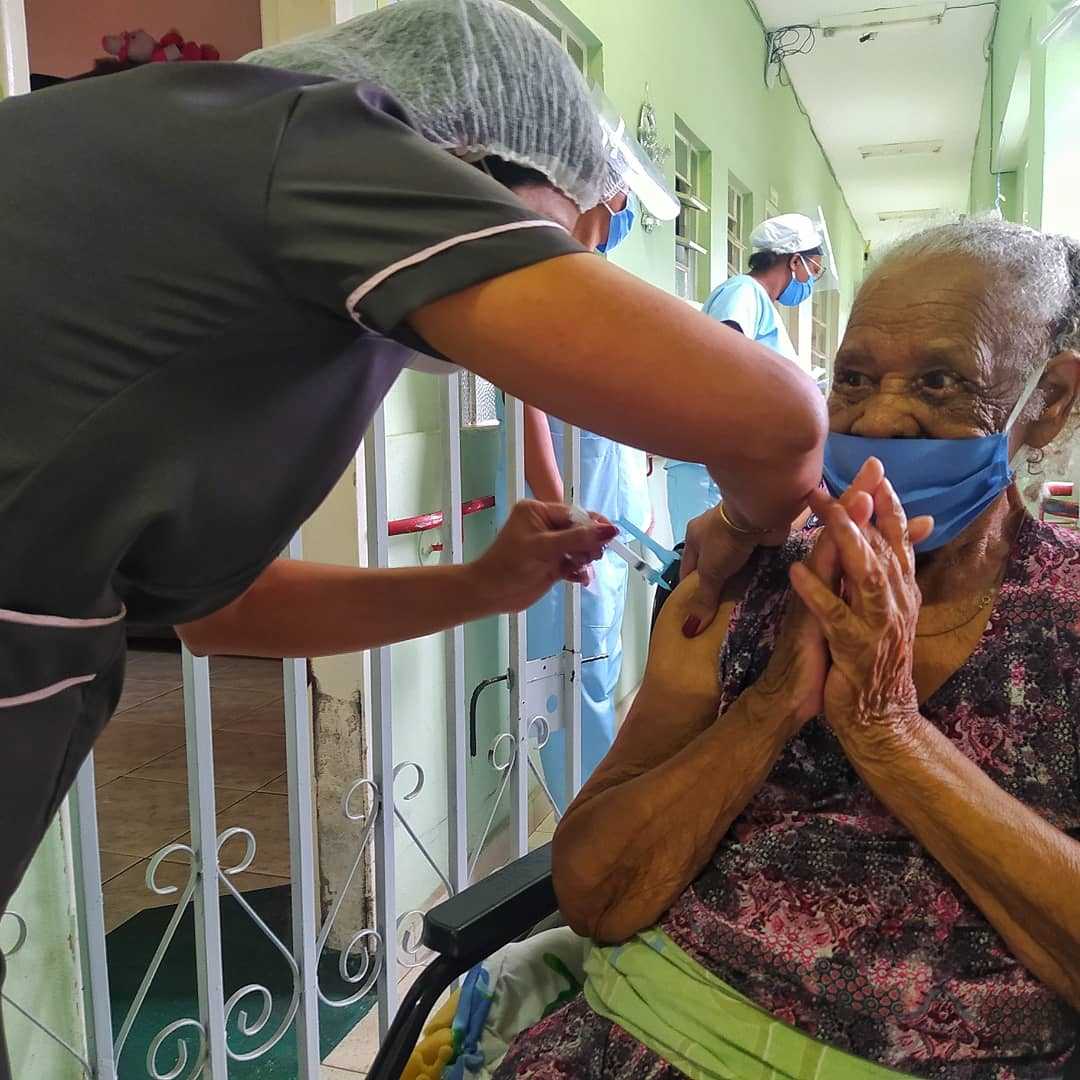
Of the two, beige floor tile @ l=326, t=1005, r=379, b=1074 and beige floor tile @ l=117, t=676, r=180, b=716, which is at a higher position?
beige floor tile @ l=326, t=1005, r=379, b=1074

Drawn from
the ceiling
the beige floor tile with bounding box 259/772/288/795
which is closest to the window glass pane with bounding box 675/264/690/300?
the ceiling

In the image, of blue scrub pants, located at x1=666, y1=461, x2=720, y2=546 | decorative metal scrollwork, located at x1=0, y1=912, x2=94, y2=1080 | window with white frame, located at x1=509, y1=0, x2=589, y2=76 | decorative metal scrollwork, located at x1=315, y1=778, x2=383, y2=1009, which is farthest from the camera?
blue scrub pants, located at x1=666, y1=461, x2=720, y2=546

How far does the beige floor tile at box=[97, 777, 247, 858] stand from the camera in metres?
2.92

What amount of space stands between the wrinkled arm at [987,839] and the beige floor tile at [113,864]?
2355 millimetres

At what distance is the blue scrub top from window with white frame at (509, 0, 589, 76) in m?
0.89

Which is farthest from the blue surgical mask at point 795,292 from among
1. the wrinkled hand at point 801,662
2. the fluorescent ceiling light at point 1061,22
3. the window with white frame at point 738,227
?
the wrinkled hand at point 801,662

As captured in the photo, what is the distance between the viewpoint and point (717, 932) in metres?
1.10

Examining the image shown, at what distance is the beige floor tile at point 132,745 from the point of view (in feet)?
11.8

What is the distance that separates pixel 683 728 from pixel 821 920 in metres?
→ 0.26

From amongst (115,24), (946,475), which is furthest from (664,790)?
(115,24)

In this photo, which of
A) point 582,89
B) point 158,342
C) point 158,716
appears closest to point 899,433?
point 582,89

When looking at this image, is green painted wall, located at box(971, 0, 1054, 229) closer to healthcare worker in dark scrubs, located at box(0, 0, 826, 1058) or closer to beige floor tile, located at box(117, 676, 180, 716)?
healthcare worker in dark scrubs, located at box(0, 0, 826, 1058)

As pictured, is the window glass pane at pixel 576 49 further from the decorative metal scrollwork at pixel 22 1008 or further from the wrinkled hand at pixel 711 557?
the decorative metal scrollwork at pixel 22 1008

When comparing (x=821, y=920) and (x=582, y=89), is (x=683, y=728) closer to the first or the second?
(x=821, y=920)
